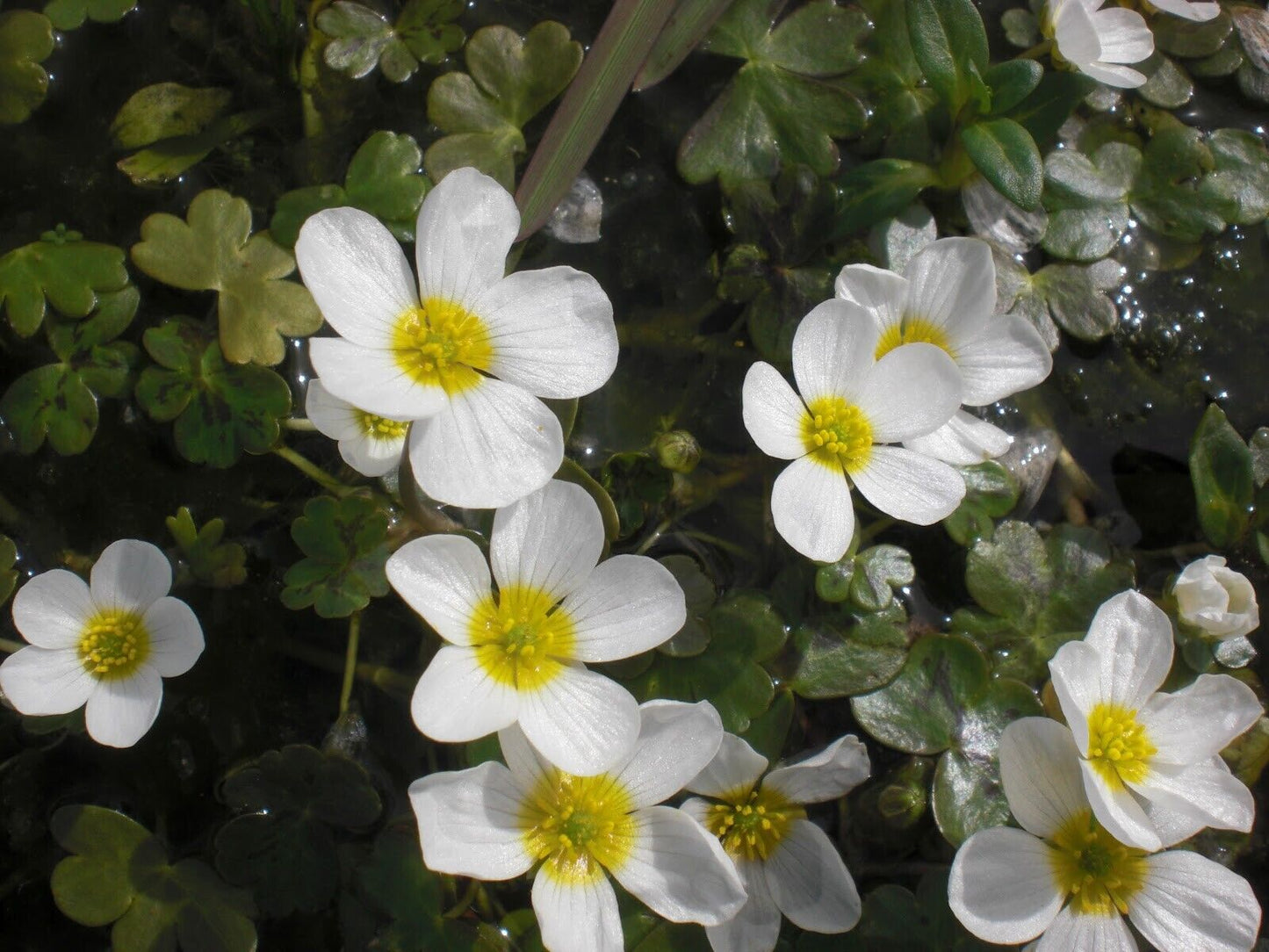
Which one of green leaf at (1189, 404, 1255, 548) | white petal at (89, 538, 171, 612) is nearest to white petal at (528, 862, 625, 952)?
white petal at (89, 538, 171, 612)

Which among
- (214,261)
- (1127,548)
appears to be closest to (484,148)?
(214,261)

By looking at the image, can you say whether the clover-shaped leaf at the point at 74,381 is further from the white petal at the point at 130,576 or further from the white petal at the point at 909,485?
the white petal at the point at 909,485

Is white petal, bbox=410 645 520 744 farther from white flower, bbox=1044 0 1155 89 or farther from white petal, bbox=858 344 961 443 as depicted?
white flower, bbox=1044 0 1155 89

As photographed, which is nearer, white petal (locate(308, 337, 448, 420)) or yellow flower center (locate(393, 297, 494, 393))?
white petal (locate(308, 337, 448, 420))

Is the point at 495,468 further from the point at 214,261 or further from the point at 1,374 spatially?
the point at 1,374

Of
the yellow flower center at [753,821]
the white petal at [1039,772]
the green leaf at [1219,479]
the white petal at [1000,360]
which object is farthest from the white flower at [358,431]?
the green leaf at [1219,479]

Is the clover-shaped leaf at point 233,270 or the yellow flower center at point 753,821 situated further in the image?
the clover-shaped leaf at point 233,270
